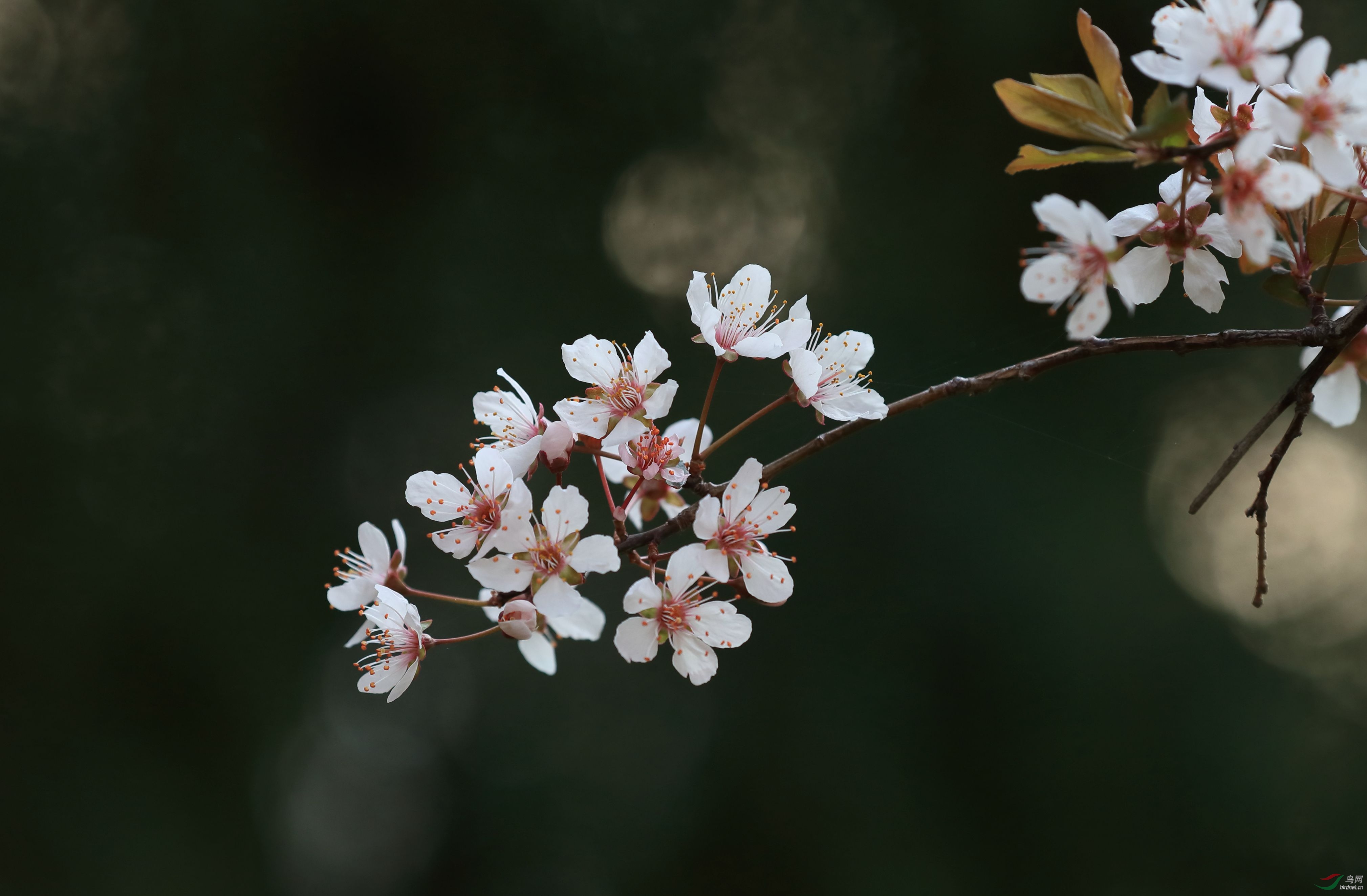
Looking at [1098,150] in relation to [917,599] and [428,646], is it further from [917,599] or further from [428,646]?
[917,599]

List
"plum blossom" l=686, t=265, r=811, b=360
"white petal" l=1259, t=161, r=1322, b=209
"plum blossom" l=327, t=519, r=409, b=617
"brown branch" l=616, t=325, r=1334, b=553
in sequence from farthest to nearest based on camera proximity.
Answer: "plum blossom" l=327, t=519, r=409, b=617
"plum blossom" l=686, t=265, r=811, b=360
"brown branch" l=616, t=325, r=1334, b=553
"white petal" l=1259, t=161, r=1322, b=209

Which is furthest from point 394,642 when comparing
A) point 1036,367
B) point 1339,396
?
point 1339,396

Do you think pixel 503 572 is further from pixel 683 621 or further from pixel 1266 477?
pixel 1266 477

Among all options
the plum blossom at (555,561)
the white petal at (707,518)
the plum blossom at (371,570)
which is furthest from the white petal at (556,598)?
the plum blossom at (371,570)

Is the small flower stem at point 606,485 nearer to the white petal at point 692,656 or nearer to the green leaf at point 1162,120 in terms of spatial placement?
the white petal at point 692,656

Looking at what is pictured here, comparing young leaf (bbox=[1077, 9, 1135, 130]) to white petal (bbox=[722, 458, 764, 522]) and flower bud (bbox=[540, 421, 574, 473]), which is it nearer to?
white petal (bbox=[722, 458, 764, 522])

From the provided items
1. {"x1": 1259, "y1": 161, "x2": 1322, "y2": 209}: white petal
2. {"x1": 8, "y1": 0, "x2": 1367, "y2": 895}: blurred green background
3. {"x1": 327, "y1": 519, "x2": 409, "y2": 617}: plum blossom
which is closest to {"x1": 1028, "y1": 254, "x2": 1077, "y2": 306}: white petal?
{"x1": 1259, "y1": 161, "x2": 1322, "y2": 209}: white petal
